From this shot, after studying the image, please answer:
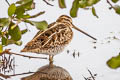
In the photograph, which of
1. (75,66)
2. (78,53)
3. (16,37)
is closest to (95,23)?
(78,53)

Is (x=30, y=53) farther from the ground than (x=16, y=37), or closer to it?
closer to it

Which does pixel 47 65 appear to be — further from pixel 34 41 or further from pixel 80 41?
pixel 80 41

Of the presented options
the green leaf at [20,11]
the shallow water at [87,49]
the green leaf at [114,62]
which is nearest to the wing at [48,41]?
the shallow water at [87,49]

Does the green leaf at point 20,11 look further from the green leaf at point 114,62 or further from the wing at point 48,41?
the wing at point 48,41

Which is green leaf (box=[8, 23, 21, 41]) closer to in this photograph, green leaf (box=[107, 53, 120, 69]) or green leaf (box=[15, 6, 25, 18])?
green leaf (box=[15, 6, 25, 18])

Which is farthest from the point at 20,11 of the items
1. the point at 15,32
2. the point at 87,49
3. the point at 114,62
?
the point at 87,49

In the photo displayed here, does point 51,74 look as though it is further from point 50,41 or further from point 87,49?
point 87,49
